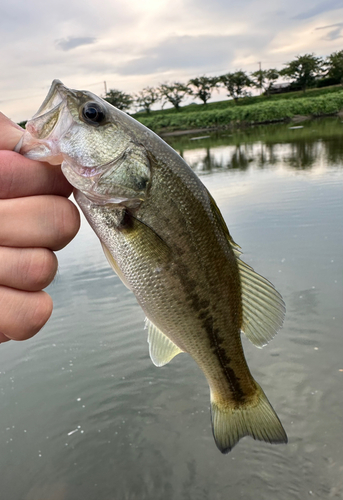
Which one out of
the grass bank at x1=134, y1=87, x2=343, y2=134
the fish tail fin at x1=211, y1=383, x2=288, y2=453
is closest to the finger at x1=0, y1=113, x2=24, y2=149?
the fish tail fin at x1=211, y1=383, x2=288, y2=453

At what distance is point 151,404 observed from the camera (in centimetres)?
443

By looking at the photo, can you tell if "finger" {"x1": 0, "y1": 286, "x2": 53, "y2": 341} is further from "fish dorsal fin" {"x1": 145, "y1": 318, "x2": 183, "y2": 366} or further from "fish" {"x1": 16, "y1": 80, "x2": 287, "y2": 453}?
"fish dorsal fin" {"x1": 145, "y1": 318, "x2": 183, "y2": 366}

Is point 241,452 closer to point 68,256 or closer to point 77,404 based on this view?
point 77,404

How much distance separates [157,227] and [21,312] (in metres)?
0.58

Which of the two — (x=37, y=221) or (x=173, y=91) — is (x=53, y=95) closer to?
(x=37, y=221)

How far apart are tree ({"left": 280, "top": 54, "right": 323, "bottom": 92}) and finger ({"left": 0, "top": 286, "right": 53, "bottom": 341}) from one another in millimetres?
74522

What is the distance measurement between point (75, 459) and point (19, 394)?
1317 millimetres

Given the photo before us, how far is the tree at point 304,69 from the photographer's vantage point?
67.2 metres

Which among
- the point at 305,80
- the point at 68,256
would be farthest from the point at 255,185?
the point at 305,80

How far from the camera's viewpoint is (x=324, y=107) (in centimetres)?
5231

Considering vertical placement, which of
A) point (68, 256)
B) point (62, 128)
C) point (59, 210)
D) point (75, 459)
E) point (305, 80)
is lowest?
point (75, 459)

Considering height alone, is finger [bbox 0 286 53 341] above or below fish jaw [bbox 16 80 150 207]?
below

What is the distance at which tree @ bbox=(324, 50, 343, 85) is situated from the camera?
65456 millimetres

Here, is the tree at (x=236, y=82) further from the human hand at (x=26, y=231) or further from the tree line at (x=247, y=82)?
the human hand at (x=26, y=231)
